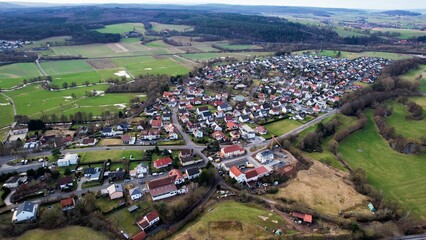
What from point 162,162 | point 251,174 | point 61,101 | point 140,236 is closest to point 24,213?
point 140,236

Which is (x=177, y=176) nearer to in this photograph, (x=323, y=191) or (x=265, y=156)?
(x=265, y=156)

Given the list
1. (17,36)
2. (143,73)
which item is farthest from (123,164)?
(17,36)

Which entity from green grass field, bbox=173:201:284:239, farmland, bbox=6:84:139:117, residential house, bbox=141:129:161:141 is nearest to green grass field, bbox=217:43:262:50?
farmland, bbox=6:84:139:117

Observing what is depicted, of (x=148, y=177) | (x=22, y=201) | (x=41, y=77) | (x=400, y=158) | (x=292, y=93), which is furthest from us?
(x=41, y=77)

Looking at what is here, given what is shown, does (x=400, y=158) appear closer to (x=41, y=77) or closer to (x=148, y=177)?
(x=148, y=177)

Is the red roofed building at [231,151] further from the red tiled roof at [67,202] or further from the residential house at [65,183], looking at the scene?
the red tiled roof at [67,202]

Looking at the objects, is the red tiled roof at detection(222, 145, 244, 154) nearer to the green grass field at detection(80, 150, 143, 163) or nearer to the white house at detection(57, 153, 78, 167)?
the green grass field at detection(80, 150, 143, 163)

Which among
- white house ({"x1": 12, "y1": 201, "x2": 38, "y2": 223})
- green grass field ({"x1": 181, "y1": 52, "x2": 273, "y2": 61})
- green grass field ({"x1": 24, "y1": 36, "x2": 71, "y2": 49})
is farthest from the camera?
green grass field ({"x1": 24, "y1": 36, "x2": 71, "y2": 49})
